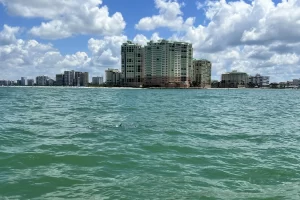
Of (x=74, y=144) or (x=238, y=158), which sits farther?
(x=74, y=144)

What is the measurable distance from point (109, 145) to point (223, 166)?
5979mm

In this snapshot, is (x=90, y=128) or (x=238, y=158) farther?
(x=90, y=128)

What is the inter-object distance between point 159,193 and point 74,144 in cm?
808

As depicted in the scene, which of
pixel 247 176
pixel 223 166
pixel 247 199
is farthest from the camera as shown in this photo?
pixel 223 166

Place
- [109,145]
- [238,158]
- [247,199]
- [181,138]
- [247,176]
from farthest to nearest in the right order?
[181,138] < [109,145] < [238,158] < [247,176] < [247,199]

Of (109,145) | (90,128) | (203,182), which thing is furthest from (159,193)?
(90,128)

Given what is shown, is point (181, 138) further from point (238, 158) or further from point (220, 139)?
point (238, 158)

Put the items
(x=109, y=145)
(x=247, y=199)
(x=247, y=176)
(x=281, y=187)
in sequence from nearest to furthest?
(x=247, y=199)
(x=281, y=187)
(x=247, y=176)
(x=109, y=145)

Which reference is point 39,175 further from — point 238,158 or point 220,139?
point 220,139

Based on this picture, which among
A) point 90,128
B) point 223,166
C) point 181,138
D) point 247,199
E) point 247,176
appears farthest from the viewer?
point 90,128

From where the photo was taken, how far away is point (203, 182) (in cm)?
1073

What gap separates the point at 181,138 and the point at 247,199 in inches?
394

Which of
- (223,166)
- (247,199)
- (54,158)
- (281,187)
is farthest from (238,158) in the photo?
(54,158)

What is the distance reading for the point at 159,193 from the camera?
9570mm
